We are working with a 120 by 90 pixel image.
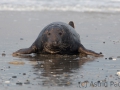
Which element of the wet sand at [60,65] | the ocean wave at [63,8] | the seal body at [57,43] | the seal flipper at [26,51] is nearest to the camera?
the wet sand at [60,65]

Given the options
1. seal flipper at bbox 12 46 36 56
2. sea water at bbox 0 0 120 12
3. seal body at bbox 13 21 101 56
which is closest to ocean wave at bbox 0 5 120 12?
sea water at bbox 0 0 120 12

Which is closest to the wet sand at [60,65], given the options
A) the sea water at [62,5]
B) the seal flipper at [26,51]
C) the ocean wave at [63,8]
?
the seal flipper at [26,51]

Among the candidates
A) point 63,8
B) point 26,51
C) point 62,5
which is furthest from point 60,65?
point 62,5

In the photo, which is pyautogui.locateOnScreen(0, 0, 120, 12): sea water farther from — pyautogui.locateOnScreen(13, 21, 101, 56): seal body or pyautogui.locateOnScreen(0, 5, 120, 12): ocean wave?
pyautogui.locateOnScreen(13, 21, 101, 56): seal body

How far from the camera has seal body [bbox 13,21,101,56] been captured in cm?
995

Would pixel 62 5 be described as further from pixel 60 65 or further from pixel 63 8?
pixel 60 65

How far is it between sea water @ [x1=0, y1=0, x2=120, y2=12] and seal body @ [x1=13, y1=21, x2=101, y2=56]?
41.0ft

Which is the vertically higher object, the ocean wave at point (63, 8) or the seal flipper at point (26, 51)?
the ocean wave at point (63, 8)

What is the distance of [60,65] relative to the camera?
9031mm

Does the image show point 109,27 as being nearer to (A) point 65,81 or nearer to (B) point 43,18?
(B) point 43,18

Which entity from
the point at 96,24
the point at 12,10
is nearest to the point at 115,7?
the point at 12,10

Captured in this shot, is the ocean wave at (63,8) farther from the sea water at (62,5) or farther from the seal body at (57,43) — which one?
the seal body at (57,43)

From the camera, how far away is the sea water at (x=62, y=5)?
2345 cm

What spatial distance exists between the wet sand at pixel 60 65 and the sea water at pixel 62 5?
761 centimetres
